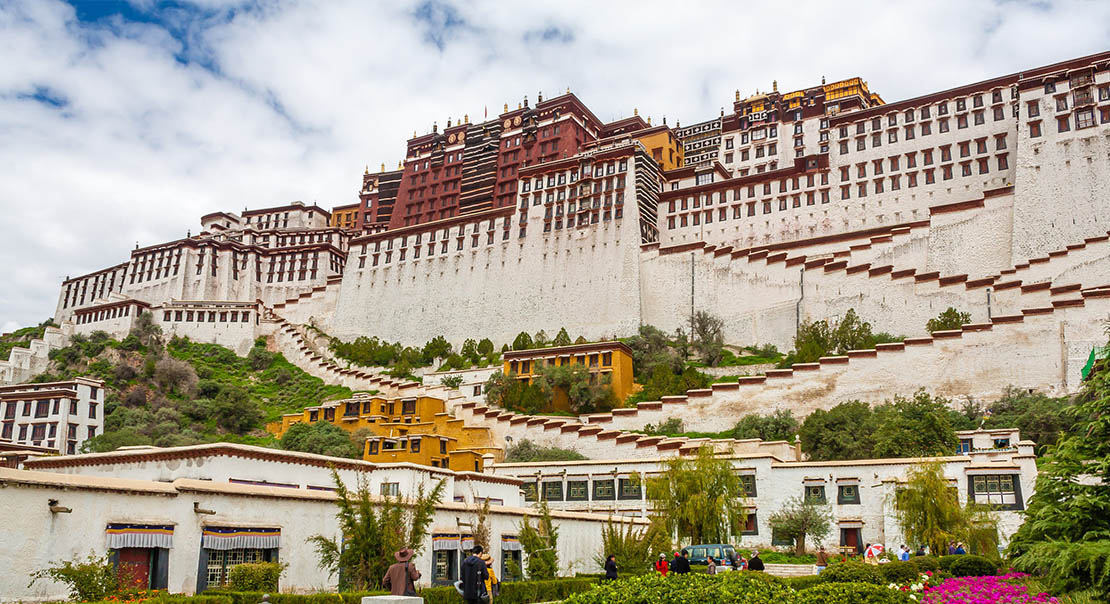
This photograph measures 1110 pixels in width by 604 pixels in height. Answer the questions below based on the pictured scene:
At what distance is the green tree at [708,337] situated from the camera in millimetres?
53750

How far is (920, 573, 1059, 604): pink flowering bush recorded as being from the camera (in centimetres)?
1362

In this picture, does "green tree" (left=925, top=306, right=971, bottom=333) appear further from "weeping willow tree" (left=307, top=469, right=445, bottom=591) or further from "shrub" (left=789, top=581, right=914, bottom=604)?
"shrub" (left=789, top=581, right=914, bottom=604)

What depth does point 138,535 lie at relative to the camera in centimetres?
1527

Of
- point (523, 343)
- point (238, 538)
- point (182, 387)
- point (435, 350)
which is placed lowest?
point (238, 538)

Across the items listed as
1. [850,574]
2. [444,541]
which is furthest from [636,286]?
[850,574]

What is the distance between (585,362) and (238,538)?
1456 inches

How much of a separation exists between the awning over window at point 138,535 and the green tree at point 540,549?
893 centimetres

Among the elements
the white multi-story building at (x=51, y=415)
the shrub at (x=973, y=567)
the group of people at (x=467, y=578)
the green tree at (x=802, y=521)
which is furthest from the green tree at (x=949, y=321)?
the white multi-story building at (x=51, y=415)

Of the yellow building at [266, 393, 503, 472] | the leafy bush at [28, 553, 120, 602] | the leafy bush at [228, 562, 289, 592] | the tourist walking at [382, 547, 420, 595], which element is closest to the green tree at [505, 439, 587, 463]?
the yellow building at [266, 393, 503, 472]

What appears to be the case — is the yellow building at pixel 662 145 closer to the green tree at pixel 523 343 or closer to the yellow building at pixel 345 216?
the green tree at pixel 523 343

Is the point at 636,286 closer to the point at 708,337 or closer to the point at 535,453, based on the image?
the point at 708,337

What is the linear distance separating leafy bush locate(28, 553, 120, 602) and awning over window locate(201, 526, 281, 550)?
225 cm

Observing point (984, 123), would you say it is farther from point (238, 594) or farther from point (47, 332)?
point (47, 332)

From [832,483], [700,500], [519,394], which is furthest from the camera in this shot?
[519,394]
